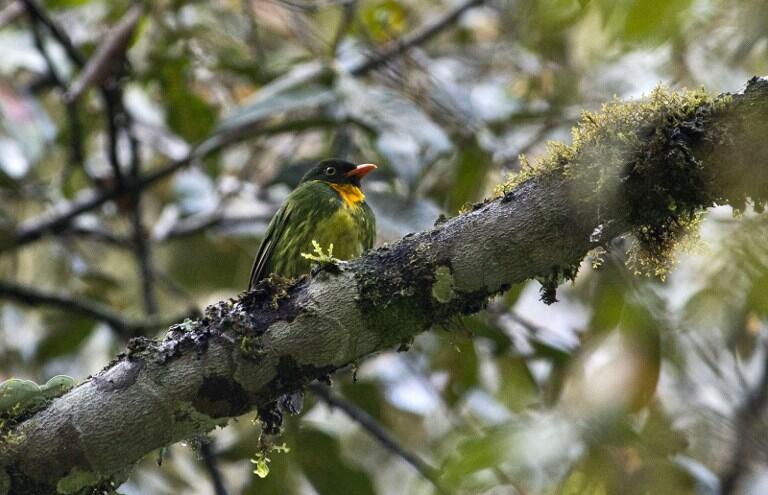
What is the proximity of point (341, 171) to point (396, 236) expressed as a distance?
0.55m

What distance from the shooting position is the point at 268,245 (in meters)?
3.90

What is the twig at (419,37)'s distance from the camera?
199 inches

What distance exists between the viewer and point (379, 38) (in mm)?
5574

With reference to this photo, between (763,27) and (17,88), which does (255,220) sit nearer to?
(17,88)

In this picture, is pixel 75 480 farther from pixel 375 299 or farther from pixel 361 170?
pixel 361 170

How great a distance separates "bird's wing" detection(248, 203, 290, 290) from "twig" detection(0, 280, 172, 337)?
2.83 feet

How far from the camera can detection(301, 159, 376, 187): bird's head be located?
4414mm

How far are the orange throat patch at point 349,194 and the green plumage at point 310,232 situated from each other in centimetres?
2

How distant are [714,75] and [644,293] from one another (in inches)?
66.9

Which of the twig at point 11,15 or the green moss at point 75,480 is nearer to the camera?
the green moss at point 75,480

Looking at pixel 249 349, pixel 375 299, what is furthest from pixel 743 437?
pixel 249 349

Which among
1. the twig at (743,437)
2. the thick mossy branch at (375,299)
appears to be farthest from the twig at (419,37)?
the thick mossy branch at (375,299)

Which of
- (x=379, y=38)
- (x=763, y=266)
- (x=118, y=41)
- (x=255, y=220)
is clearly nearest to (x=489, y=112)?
(x=379, y=38)

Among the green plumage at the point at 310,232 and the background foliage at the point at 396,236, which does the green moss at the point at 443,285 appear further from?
the green plumage at the point at 310,232
